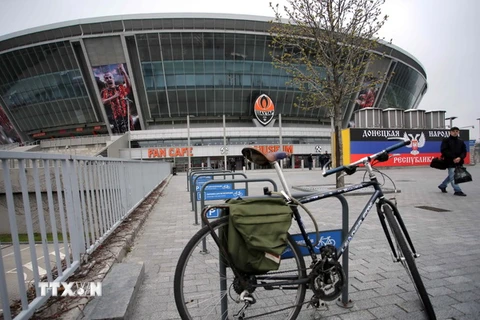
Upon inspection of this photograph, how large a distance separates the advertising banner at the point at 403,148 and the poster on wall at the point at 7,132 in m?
63.5

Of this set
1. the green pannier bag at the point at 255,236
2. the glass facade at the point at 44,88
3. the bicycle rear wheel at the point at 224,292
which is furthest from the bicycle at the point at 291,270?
the glass facade at the point at 44,88

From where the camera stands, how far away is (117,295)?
2.42 meters

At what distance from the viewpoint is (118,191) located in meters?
5.04

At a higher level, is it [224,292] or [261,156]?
[261,156]

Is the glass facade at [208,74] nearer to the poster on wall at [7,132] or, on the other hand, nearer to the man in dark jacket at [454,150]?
the poster on wall at [7,132]

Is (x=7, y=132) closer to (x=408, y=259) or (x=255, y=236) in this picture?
(x=255, y=236)

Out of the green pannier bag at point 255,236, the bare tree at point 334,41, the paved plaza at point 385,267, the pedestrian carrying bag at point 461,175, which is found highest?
the bare tree at point 334,41

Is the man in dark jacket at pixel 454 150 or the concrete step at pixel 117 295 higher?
the man in dark jacket at pixel 454 150

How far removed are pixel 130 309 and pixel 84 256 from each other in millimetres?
1038

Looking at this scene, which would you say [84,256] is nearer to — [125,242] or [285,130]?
[125,242]

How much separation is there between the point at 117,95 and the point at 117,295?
48733 mm

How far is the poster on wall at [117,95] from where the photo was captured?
44.0 meters

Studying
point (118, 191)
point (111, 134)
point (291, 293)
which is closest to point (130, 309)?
point (291, 293)

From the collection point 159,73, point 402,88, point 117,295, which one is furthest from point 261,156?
point 402,88
